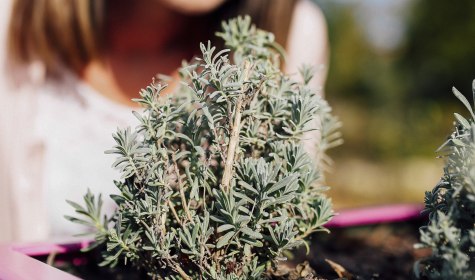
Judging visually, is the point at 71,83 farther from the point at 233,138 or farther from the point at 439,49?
the point at 439,49

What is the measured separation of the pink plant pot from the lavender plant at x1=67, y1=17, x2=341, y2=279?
8cm

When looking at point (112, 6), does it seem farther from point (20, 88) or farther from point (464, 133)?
point (464, 133)

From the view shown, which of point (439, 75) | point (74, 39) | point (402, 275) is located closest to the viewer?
point (402, 275)

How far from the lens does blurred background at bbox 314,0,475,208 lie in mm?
6617

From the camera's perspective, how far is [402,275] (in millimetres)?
1082

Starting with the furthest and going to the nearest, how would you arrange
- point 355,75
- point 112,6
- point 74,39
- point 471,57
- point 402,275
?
point 355,75 < point 471,57 < point 112,6 < point 74,39 < point 402,275

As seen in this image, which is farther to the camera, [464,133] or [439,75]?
[439,75]

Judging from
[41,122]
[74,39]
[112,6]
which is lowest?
[41,122]

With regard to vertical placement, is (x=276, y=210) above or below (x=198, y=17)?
below

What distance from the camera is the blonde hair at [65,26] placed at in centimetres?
201

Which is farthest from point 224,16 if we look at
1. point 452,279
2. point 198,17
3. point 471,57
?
point 471,57

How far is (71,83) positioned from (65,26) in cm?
21

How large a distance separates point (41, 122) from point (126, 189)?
57.5 inches

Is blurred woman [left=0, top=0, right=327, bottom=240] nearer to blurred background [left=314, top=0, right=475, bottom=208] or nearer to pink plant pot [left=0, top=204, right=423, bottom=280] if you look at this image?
pink plant pot [left=0, top=204, right=423, bottom=280]
